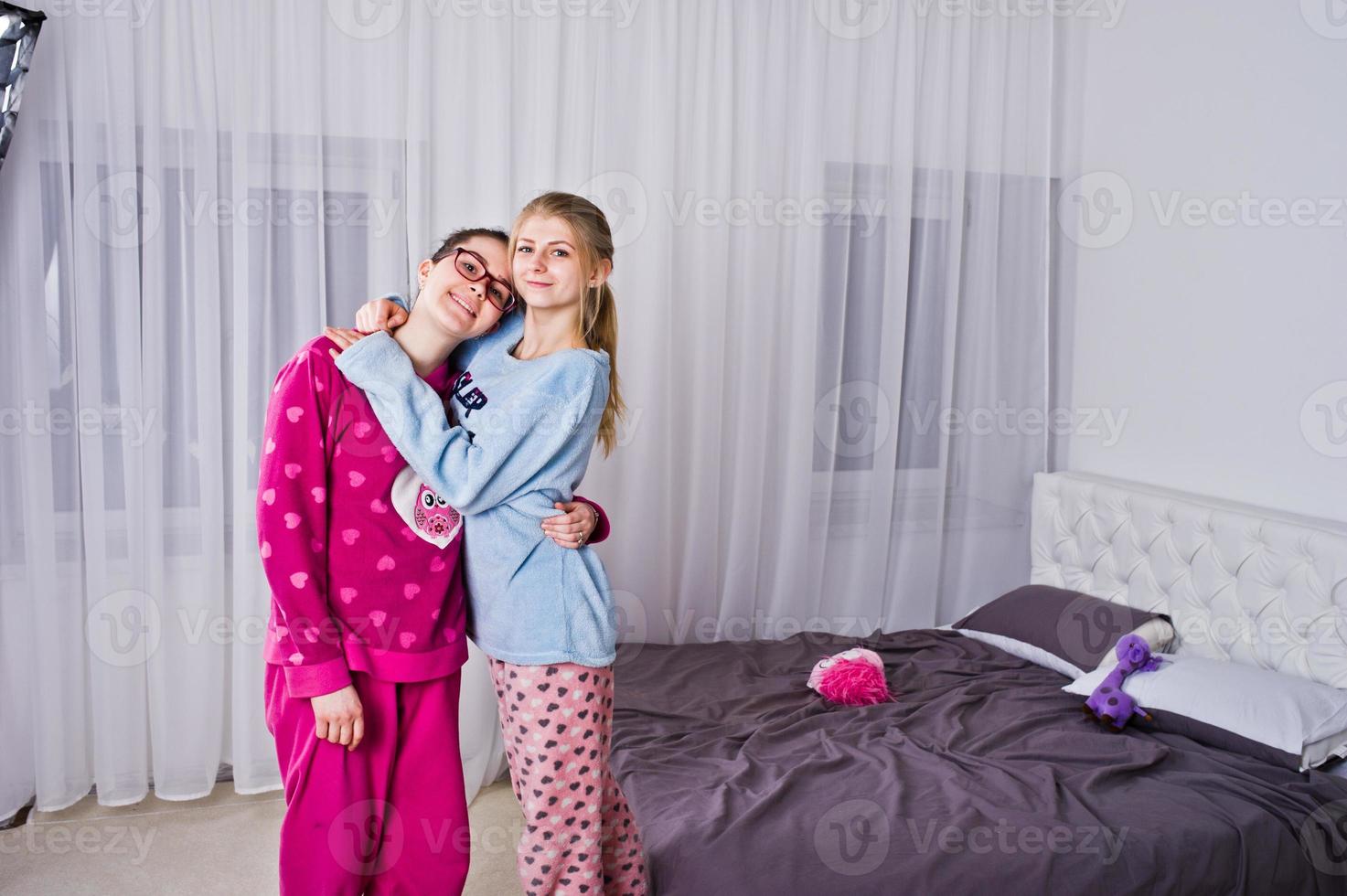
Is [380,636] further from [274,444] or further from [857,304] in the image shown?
[857,304]

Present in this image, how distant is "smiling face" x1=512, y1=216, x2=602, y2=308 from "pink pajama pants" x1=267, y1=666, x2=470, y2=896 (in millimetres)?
647

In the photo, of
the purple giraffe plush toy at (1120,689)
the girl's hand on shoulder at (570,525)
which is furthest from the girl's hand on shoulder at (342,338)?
the purple giraffe plush toy at (1120,689)

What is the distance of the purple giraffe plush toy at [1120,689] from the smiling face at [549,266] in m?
1.58

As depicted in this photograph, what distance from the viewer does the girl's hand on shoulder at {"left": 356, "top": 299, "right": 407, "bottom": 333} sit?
1585 millimetres

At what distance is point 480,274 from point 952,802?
1326mm

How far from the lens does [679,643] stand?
2.96 metres

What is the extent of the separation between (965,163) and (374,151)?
180cm

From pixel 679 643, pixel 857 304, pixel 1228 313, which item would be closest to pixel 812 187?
pixel 857 304

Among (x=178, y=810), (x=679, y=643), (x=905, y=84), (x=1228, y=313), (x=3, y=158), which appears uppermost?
(x=905, y=84)

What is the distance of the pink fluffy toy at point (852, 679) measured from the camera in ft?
7.96

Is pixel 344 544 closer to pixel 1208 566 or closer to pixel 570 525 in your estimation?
pixel 570 525

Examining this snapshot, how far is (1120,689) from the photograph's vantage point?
92.6 inches

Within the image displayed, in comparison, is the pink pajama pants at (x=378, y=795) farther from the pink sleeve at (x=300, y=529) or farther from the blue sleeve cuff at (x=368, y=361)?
the blue sleeve cuff at (x=368, y=361)

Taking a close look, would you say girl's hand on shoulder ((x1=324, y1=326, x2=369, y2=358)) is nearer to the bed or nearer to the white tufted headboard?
the bed
